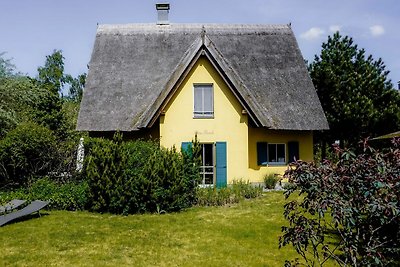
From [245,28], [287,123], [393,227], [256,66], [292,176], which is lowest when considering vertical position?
[393,227]

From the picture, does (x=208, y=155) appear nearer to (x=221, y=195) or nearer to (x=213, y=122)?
(x=213, y=122)

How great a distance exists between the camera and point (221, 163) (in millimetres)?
19406

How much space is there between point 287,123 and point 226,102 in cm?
366

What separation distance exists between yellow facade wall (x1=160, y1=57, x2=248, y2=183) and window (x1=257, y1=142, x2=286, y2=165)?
6.53ft

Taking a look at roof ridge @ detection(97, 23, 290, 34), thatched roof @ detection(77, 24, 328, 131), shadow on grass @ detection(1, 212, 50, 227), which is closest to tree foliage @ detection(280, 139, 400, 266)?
shadow on grass @ detection(1, 212, 50, 227)

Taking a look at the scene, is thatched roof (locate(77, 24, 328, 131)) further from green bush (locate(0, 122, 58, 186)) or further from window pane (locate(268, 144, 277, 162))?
green bush (locate(0, 122, 58, 186))

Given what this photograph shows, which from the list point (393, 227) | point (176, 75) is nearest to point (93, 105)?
point (176, 75)

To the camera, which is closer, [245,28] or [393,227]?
[393,227]

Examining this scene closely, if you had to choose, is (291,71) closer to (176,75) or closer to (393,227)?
(176,75)

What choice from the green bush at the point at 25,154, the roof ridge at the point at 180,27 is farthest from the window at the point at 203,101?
the roof ridge at the point at 180,27

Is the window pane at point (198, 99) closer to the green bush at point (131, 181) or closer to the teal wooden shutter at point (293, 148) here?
the teal wooden shutter at point (293, 148)

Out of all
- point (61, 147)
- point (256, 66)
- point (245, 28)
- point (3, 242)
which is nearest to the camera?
point (3, 242)

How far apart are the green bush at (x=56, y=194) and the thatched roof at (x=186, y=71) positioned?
16.0ft

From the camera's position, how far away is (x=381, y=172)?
15.9ft
